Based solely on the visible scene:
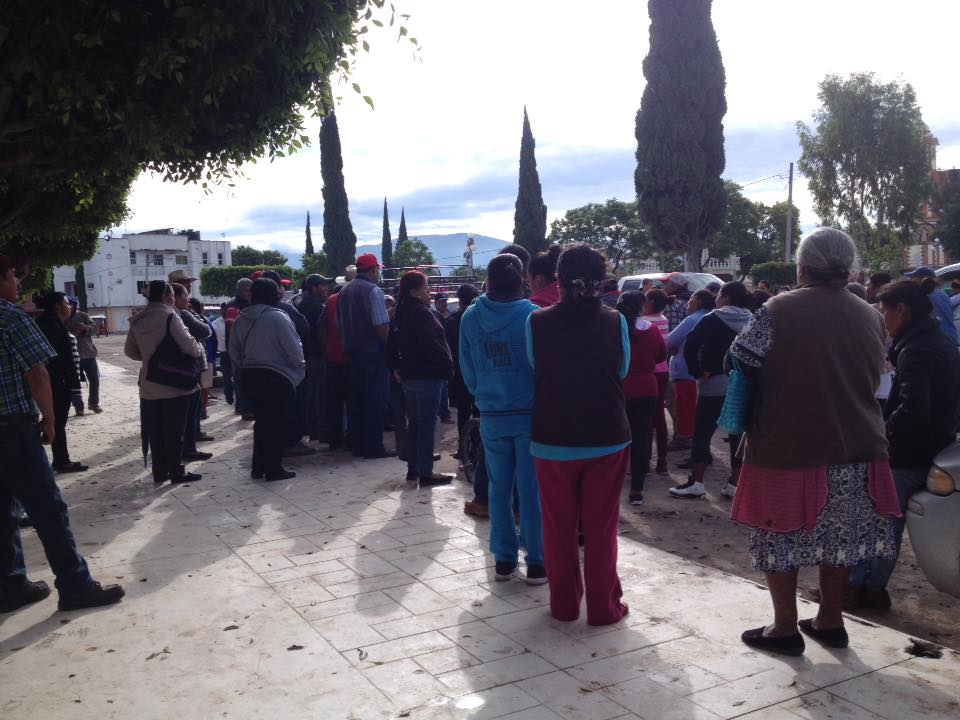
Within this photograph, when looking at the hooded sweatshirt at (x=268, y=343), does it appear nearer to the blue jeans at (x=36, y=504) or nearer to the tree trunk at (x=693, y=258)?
the blue jeans at (x=36, y=504)

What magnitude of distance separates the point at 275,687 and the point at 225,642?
65cm

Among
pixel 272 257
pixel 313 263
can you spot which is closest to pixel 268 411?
pixel 313 263

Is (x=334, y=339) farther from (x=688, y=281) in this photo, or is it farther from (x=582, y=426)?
(x=688, y=281)

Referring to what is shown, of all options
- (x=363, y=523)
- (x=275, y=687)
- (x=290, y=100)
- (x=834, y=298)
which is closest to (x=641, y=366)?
(x=363, y=523)

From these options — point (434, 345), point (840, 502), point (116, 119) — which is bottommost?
point (840, 502)

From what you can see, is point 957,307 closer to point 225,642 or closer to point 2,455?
point 225,642

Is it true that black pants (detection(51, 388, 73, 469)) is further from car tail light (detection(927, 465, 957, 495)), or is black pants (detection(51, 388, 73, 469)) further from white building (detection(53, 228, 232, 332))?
white building (detection(53, 228, 232, 332))

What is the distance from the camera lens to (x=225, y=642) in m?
4.17

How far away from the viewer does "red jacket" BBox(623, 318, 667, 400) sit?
7027 millimetres

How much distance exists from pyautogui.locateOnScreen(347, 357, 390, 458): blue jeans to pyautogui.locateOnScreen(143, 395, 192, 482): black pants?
1.73 m

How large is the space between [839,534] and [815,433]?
497 millimetres

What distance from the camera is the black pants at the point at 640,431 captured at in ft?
23.3

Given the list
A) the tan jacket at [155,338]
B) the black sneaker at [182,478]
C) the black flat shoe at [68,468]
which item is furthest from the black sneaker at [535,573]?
the black flat shoe at [68,468]

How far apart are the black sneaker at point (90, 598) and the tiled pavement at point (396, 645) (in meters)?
0.08
